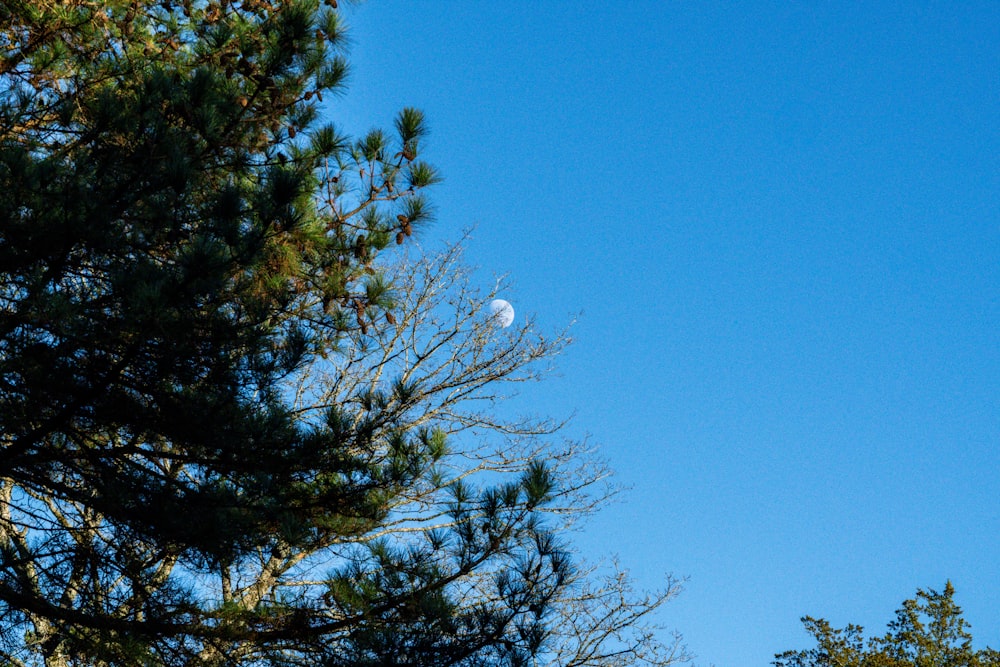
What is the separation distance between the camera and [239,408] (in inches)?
188

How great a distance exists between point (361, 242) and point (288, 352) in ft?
4.28

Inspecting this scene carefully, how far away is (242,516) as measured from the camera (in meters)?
4.78

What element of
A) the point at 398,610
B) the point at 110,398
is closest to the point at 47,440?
the point at 110,398

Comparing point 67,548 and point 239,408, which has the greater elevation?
point 239,408

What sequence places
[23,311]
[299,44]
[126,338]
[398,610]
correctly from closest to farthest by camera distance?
[23,311] < [126,338] < [398,610] < [299,44]

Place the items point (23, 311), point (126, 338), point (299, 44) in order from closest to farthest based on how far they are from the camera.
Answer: point (23, 311) < point (126, 338) < point (299, 44)

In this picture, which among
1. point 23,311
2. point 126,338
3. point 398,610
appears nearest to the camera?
point 23,311

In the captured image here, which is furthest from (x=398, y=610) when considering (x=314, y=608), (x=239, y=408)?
(x=239, y=408)

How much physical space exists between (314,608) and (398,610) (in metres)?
0.50

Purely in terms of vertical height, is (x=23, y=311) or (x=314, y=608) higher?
(x=23, y=311)

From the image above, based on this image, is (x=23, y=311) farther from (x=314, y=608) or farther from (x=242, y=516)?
(x=314, y=608)

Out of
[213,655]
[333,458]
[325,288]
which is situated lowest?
[213,655]

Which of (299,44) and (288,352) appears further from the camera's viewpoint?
(299,44)

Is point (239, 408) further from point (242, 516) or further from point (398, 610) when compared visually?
point (398, 610)
